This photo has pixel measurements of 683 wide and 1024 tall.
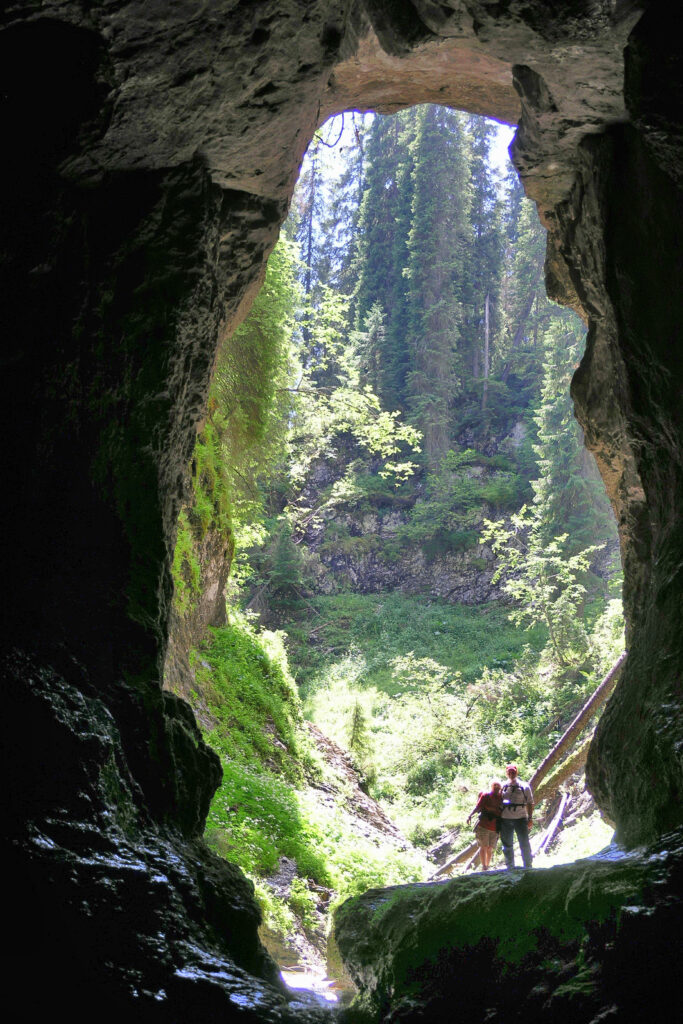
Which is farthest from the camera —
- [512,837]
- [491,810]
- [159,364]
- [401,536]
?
[401,536]

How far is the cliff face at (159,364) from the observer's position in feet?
11.7

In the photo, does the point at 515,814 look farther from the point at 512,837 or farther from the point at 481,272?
the point at 481,272

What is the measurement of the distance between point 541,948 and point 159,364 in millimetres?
4297

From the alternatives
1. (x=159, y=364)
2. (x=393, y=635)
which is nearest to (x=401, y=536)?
(x=393, y=635)

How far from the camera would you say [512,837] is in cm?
813

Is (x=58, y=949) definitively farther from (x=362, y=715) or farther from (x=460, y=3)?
(x=362, y=715)

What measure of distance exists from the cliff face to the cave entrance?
3090 mm

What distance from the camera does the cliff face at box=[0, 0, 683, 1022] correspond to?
3576mm

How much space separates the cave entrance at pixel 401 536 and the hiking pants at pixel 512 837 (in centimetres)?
210

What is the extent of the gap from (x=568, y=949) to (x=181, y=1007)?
175 cm

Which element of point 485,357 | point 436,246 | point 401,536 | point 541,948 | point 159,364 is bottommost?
point 541,948

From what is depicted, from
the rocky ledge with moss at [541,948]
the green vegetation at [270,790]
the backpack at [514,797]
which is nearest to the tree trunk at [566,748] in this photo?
the green vegetation at [270,790]

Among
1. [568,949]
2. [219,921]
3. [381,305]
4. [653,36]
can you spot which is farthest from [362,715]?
[381,305]

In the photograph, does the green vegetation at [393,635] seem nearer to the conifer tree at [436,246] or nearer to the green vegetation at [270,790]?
the conifer tree at [436,246]
